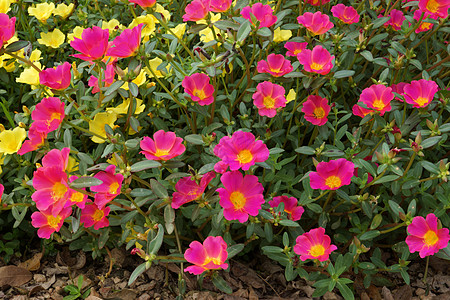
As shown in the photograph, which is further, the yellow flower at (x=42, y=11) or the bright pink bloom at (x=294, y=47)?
the yellow flower at (x=42, y=11)

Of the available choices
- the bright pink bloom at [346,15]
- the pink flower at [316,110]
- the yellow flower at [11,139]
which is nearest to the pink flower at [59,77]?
the yellow flower at [11,139]

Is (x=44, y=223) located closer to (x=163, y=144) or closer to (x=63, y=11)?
(x=163, y=144)

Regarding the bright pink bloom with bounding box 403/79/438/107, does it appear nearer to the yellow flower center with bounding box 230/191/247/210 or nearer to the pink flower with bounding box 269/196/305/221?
the pink flower with bounding box 269/196/305/221

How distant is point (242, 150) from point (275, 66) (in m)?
0.62

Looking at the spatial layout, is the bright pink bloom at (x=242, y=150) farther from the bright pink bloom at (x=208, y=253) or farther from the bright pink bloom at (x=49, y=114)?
the bright pink bloom at (x=49, y=114)

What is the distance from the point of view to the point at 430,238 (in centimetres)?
183

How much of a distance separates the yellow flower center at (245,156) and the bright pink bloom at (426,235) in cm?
74

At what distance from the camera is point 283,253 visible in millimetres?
2064

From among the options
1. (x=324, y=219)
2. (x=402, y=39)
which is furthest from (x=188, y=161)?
(x=402, y=39)

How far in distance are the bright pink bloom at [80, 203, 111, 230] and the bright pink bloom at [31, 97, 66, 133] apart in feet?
1.21

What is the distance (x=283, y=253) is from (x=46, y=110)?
123 cm

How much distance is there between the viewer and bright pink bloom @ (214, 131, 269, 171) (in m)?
1.65

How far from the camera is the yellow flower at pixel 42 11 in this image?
2.64 m

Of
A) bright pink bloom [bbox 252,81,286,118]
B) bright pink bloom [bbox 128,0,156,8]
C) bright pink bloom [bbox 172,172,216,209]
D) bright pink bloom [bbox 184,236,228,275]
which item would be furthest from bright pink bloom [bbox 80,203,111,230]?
bright pink bloom [bbox 128,0,156,8]
